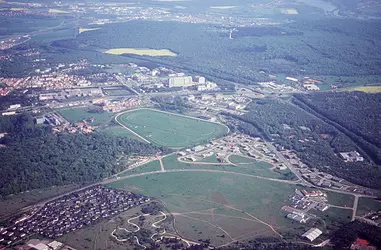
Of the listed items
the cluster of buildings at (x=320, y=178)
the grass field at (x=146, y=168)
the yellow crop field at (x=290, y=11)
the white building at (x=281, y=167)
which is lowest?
the grass field at (x=146, y=168)

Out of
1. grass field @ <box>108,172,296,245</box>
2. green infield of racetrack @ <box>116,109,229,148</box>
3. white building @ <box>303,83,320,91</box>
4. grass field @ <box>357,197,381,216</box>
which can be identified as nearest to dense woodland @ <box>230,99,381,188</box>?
grass field @ <box>357,197,381,216</box>

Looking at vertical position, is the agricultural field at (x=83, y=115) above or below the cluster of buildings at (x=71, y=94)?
below

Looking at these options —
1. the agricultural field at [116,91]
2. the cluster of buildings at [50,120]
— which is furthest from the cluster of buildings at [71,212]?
the agricultural field at [116,91]

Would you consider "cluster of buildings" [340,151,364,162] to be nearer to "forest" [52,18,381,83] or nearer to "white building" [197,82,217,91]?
→ "white building" [197,82,217,91]

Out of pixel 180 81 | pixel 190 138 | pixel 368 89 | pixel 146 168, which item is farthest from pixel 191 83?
pixel 146 168

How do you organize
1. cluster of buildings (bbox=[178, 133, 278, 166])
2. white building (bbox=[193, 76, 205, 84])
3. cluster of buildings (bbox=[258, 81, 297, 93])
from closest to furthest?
cluster of buildings (bbox=[178, 133, 278, 166]) < cluster of buildings (bbox=[258, 81, 297, 93]) < white building (bbox=[193, 76, 205, 84])

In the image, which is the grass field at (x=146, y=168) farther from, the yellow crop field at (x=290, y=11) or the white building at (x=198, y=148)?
the yellow crop field at (x=290, y=11)
